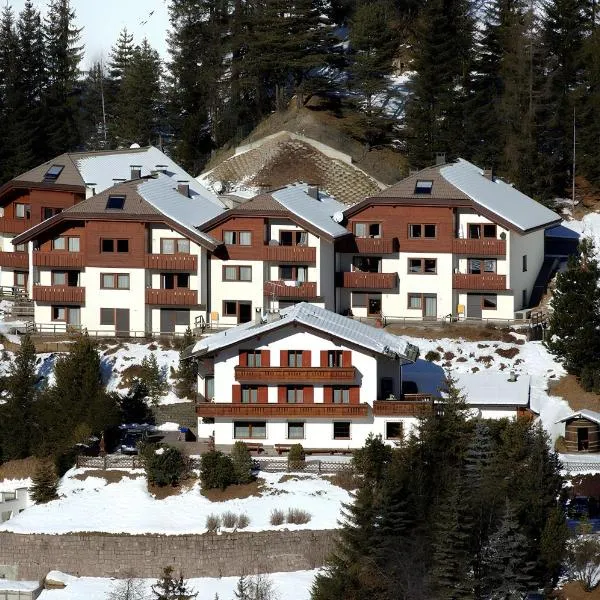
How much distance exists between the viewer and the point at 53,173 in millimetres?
98250

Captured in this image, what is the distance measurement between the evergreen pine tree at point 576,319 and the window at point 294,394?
36.2ft

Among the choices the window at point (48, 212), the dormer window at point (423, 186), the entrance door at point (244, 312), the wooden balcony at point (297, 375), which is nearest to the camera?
the wooden balcony at point (297, 375)

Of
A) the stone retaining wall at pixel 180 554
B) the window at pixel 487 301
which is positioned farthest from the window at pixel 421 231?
the stone retaining wall at pixel 180 554

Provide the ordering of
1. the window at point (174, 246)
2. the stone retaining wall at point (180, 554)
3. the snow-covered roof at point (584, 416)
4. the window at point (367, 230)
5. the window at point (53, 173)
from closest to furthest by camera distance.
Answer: the stone retaining wall at point (180, 554) → the snow-covered roof at point (584, 416) → the window at point (174, 246) → the window at point (367, 230) → the window at point (53, 173)

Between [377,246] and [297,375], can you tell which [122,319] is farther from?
[297,375]

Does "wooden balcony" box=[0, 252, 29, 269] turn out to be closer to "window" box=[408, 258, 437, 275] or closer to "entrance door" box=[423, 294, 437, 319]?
"window" box=[408, 258, 437, 275]

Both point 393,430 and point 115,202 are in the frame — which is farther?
point 115,202

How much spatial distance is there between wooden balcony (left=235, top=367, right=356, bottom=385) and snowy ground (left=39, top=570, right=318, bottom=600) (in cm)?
1055

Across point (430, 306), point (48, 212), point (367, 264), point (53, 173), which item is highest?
point (53, 173)

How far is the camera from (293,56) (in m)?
112


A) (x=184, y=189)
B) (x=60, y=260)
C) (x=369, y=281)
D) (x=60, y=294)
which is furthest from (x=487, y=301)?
(x=60, y=260)

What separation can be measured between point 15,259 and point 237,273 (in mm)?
11431

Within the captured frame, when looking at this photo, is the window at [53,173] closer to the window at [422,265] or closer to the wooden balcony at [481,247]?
the window at [422,265]

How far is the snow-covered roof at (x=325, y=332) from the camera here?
77.7m
